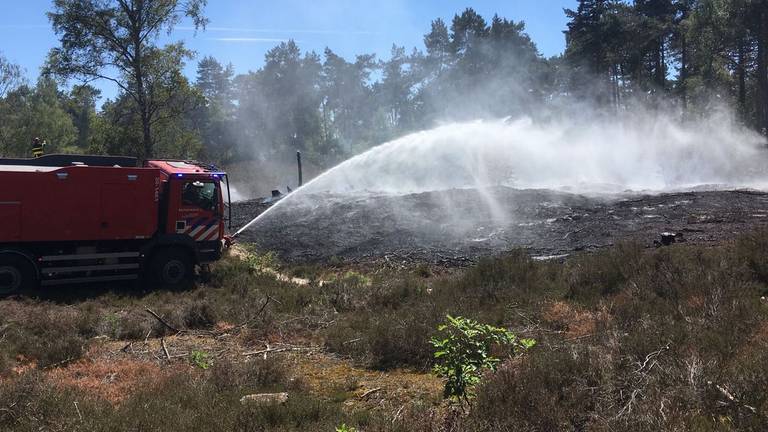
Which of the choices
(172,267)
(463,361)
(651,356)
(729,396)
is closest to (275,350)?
(463,361)

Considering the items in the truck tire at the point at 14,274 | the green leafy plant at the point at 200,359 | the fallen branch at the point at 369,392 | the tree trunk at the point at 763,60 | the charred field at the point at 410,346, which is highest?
the tree trunk at the point at 763,60

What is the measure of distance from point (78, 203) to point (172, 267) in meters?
2.52

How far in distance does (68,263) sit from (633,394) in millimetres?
11869

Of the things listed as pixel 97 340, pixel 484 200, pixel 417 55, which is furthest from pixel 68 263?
pixel 417 55

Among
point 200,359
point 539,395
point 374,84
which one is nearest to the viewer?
point 539,395

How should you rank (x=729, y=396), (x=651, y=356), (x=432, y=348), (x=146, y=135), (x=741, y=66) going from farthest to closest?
(x=741, y=66) < (x=146, y=135) < (x=432, y=348) < (x=651, y=356) < (x=729, y=396)

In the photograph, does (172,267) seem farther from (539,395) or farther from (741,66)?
(741,66)

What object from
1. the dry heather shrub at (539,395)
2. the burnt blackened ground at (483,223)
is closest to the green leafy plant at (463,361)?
the dry heather shrub at (539,395)

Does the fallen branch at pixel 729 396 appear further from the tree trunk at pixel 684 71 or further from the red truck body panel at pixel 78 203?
the tree trunk at pixel 684 71

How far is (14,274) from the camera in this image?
36.9 feet

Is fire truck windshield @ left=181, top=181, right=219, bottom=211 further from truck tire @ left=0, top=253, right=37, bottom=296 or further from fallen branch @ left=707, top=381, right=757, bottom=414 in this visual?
fallen branch @ left=707, top=381, right=757, bottom=414

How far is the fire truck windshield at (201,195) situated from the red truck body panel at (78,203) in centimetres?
67

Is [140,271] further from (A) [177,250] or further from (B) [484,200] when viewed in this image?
(B) [484,200]

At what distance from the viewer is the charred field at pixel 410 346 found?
4.33m
